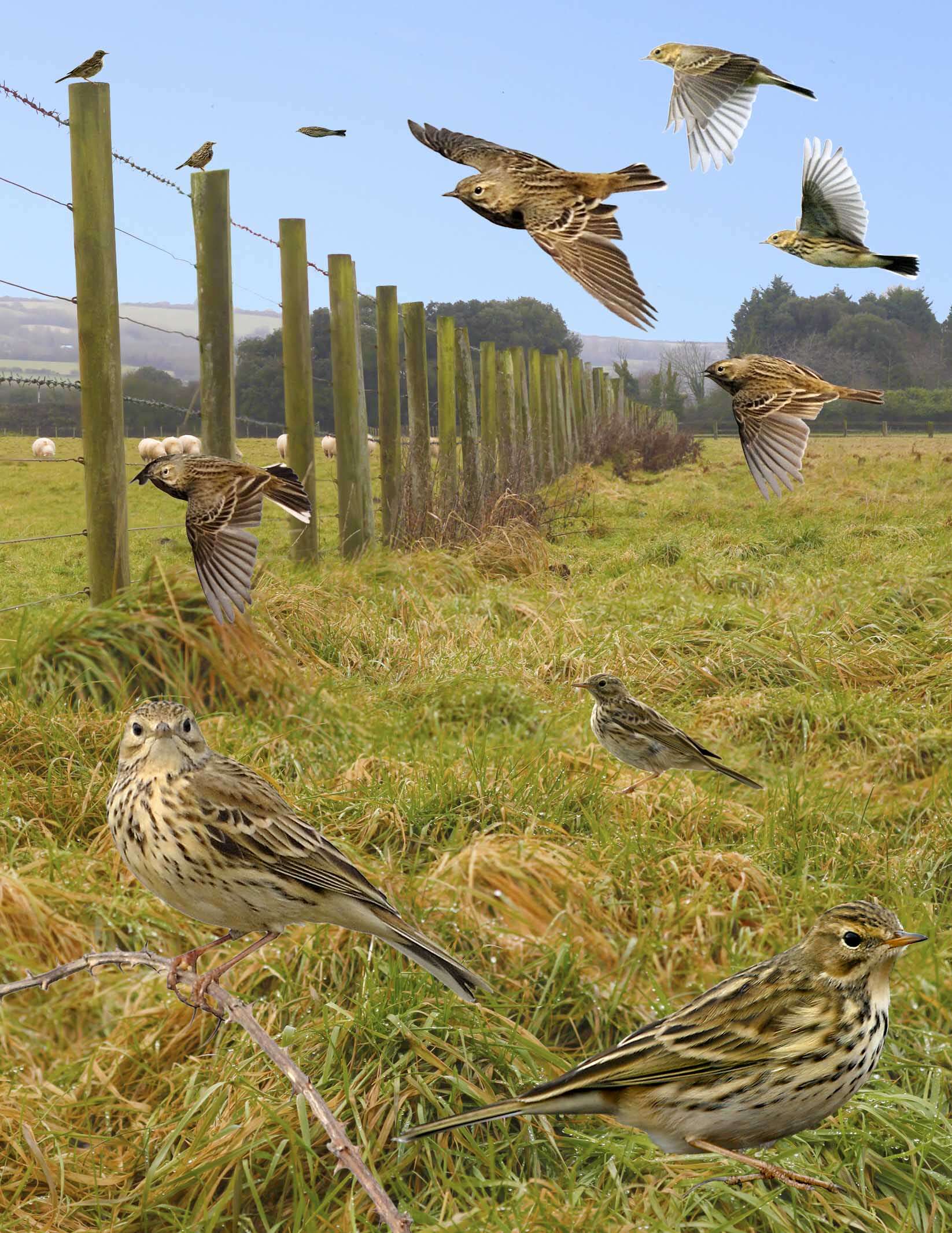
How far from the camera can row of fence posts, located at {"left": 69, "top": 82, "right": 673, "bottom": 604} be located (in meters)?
4.78

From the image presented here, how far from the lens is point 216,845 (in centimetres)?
206

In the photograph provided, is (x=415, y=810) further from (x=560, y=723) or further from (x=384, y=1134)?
(x=384, y=1134)

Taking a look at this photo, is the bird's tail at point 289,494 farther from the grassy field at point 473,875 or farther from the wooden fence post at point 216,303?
the wooden fence post at point 216,303

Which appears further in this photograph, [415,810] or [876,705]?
[876,705]

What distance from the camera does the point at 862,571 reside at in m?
11.1

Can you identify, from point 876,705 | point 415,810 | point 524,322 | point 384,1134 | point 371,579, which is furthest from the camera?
point 371,579

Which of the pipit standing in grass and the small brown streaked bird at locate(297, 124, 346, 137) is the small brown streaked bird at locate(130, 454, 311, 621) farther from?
the pipit standing in grass

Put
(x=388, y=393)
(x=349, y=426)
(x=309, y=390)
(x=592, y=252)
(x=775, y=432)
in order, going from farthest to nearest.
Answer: (x=388, y=393)
(x=349, y=426)
(x=309, y=390)
(x=775, y=432)
(x=592, y=252)

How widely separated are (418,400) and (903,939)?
13.4 metres

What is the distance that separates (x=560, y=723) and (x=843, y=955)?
16.5 ft

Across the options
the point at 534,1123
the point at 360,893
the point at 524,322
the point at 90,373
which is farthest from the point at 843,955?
the point at 90,373

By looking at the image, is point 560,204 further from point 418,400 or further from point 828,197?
point 418,400

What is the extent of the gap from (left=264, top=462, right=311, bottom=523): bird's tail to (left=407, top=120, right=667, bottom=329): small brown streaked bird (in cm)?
41

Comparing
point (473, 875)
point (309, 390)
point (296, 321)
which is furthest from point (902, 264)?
point (296, 321)
